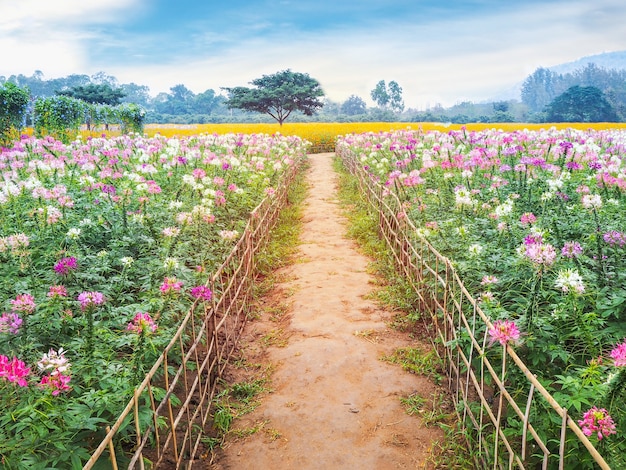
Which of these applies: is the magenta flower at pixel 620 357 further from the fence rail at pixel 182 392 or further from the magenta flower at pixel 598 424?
the fence rail at pixel 182 392

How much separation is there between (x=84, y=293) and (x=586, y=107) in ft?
175

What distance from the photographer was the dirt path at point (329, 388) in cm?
286

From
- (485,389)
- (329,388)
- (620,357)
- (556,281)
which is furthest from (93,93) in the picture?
(620,357)

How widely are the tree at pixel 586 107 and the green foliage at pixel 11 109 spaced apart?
45.7 m

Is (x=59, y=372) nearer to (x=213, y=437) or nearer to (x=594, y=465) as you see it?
(x=213, y=437)

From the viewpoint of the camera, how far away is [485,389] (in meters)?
3.21

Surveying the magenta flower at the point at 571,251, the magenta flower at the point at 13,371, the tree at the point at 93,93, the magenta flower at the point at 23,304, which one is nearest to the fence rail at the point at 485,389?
the magenta flower at the point at 571,251

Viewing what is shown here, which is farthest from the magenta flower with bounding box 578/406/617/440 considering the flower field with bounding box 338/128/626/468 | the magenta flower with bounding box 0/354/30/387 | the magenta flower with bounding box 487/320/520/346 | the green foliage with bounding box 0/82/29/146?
the green foliage with bounding box 0/82/29/146

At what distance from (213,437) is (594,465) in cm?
210

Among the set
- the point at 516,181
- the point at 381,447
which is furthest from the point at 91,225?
the point at 516,181

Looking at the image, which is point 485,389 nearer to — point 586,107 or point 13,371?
point 13,371

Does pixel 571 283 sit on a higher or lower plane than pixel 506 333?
higher

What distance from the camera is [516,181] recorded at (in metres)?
5.77

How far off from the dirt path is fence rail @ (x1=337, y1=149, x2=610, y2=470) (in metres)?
0.32
